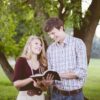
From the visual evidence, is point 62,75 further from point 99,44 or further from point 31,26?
point 99,44

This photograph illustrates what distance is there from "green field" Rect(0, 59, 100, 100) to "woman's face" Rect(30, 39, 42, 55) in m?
10.9

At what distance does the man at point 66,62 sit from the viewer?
15.0 ft

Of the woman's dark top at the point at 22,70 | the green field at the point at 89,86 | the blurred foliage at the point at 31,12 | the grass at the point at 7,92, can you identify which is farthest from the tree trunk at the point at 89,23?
the grass at the point at 7,92

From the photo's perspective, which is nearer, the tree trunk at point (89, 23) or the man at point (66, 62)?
the man at point (66, 62)

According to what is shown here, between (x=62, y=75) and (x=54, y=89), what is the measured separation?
0.91 ft

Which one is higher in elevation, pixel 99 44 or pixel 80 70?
pixel 80 70

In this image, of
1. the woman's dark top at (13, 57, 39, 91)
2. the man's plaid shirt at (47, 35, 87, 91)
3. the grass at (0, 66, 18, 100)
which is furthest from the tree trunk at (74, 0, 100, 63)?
the grass at (0, 66, 18, 100)

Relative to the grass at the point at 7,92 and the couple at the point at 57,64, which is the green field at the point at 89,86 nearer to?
the grass at the point at 7,92

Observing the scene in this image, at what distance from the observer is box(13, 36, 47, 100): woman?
459 cm

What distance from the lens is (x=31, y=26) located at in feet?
30.0

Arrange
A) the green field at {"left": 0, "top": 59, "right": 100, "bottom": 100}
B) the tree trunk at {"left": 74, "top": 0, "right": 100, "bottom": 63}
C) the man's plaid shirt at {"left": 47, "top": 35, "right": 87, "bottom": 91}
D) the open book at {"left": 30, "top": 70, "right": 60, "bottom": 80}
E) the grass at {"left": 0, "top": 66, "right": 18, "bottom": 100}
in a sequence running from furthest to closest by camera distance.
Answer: the green field at {"left": 0, "top": 59, "right": 100, "bottom": 100}
the grass at {"left": 0, "top": 66, "right": 18, "bottom": 100}
the tree trunk at {"left": 74, "top": 0, "right": 100, "bottom": 63}
the man's plaid shirt at {"left": 47, "top": 35, "right": 87, "bottom": 91}
the open book at {"left": 30, "top": 70, "right": 60, "bottom": 80}

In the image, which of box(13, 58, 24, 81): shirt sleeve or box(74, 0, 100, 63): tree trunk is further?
box(74, 0, 100, 63): tree trunk

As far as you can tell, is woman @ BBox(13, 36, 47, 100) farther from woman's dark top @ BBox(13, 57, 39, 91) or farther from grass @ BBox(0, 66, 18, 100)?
grass @ BBox(0, 66, 18, 100)

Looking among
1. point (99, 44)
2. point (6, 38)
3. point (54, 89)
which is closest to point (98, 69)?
point (99, 44)
